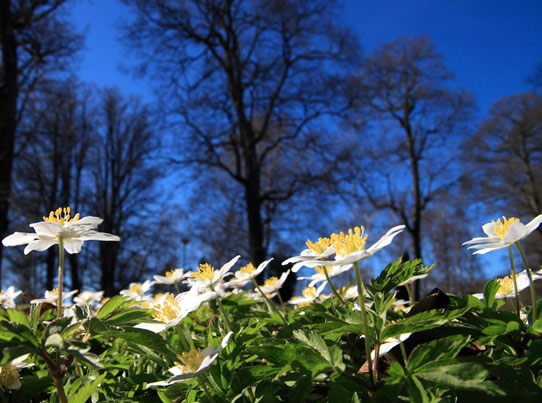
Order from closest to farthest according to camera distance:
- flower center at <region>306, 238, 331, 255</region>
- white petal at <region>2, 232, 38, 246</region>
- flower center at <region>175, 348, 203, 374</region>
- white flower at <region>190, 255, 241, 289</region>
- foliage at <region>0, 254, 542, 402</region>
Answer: foliage at <region>0, 254, 542, 402</region>, flower center at <region>175, 348, 203, 374</region>, white petal at <region>2, 232, 38, 246</region>, flower center at <region>306, 238, 331, 255</region>, white flower at <region>190, 255, 241, 289</region>

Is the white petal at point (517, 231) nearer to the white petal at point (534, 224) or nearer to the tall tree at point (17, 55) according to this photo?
the white petal at point (534, 224)

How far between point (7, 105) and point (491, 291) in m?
12.6

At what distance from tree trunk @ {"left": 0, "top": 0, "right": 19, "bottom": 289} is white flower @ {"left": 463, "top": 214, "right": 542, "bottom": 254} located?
11132 mm

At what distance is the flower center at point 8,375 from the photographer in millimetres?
885

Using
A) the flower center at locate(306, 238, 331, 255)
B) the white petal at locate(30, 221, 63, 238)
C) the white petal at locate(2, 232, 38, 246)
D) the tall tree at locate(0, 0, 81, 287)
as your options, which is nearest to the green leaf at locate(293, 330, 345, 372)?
the flower center at locate(306, 238, 331, 255)

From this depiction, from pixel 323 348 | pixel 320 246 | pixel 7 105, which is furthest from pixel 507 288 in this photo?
pixel 7 105

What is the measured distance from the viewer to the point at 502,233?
3.47 feet

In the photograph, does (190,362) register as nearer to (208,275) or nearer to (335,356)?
(335,356)

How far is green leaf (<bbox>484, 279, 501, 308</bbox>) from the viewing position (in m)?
0.87

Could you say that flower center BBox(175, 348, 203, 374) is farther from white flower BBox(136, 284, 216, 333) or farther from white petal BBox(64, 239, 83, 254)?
white petal BBox(64, 239, 83, 254)

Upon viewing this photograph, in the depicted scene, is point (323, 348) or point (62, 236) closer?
point (323, 348)

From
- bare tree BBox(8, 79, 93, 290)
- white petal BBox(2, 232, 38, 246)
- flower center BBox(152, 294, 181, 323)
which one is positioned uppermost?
bare tree BBox(8, 79, 93, 290)

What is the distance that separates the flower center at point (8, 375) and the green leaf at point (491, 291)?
1.12m

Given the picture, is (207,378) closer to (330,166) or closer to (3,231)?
(3,231)
